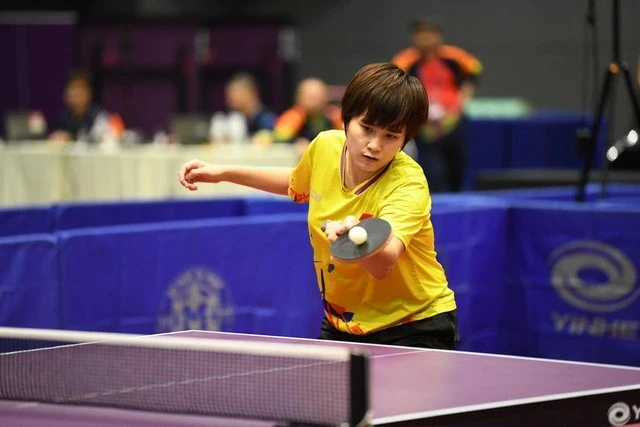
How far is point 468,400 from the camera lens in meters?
2.78

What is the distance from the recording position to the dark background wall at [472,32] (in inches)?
636

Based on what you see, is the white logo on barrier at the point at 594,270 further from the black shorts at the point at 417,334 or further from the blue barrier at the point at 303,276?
the black shorts at the point at 417,334

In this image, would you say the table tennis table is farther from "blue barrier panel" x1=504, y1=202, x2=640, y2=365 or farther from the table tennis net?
"blue barrier panel" x1=504, y1=202, x2=640, y2=365

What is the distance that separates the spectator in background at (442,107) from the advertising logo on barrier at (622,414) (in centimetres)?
Result: 751

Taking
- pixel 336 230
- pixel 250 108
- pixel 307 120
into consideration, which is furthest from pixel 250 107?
pixel 336 230

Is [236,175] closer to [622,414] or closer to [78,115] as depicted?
[622,414]

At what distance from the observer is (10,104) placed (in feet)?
58.9

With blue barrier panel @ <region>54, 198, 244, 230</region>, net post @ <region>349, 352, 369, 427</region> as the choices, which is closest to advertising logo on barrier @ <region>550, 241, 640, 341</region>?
blue barrier panel @ <region>54, 198, 244, 230</region>

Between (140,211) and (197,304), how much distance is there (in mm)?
1554

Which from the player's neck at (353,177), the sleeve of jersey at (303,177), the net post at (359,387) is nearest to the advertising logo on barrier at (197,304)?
the sleeve of jersey at (303,177)

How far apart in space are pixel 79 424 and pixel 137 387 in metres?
0.27

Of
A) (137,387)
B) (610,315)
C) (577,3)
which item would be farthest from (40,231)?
(577,3)

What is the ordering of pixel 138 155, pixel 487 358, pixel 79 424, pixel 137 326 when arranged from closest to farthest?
pixel 79 424 < pixel 487 358 < pixel 137 326 < pixel 138 155

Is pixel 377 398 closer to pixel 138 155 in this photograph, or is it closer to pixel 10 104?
pixel 138 155
